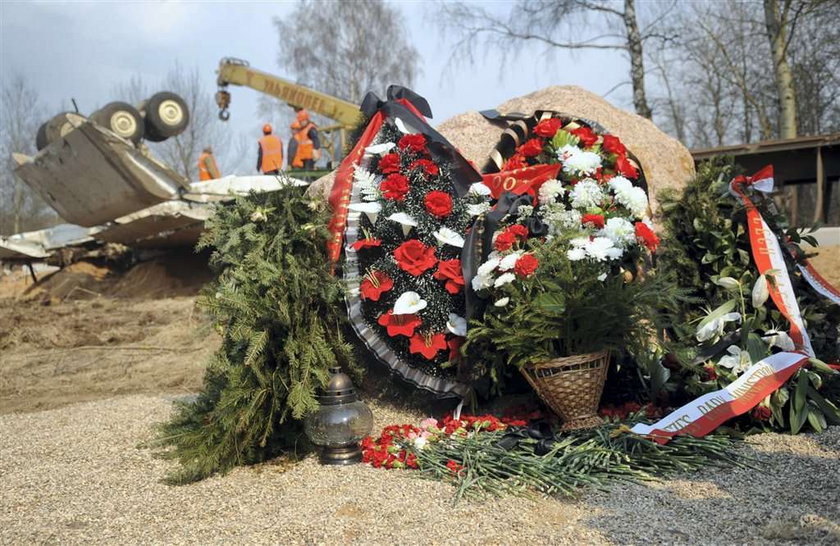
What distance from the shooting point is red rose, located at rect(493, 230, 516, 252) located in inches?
164

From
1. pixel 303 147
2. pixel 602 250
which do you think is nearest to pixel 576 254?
pixel 602 250

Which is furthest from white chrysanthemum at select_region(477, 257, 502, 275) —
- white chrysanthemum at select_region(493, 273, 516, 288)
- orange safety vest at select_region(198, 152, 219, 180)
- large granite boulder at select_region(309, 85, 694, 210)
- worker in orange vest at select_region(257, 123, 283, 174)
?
orange safety vest at select_region(198, 152, 219, 180)

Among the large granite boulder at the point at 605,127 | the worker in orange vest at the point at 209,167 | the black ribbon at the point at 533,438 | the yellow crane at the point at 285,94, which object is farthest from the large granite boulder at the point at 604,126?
the worker in orange vest at the point at 209,167

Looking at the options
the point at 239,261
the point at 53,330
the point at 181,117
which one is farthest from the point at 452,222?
the point at 181,117

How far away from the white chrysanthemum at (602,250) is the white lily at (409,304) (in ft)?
3.47

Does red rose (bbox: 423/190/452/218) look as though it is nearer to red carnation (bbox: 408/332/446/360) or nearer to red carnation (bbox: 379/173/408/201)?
red carnation (bbox: 379/173/408/201)

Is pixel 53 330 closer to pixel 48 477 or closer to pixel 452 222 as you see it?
pixel 48 477

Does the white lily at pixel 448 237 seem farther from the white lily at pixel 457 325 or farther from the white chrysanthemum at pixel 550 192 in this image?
the white chrysanthemum at pixel 550 192

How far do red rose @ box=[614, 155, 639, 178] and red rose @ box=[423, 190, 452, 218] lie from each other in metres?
1.14

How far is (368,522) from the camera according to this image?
3057 mm

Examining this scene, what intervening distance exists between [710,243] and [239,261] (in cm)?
300

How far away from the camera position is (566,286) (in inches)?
150

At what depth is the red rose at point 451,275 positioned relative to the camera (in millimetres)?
4441

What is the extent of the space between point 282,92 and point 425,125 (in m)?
11.8
